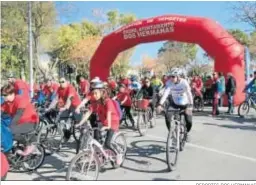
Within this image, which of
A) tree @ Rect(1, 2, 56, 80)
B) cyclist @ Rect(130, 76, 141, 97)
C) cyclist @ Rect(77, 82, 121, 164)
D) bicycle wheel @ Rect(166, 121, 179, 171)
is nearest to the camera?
cyclist @ Rect(77, 82, 121, 164)

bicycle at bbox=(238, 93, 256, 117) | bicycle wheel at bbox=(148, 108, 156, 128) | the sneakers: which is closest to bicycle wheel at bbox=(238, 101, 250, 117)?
bicycle at bbox=(238, 93, 256, 117)

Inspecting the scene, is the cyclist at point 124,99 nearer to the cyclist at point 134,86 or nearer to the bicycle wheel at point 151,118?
the bicycle wheel at point 151,118

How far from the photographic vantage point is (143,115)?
1193 cm

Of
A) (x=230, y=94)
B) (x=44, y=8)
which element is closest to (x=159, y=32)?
(x=230, y=94)

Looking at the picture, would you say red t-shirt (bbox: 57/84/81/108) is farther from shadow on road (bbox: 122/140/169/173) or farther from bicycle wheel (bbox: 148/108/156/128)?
bicycle wheel (bbox: 148/108/156/128)

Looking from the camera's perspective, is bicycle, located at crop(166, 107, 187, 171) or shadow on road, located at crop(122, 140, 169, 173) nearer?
bicycle, located at crop(166, 107, 187, 171)

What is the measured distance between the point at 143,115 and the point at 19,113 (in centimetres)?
510

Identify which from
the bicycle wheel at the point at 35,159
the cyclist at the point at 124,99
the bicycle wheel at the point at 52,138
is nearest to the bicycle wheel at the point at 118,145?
the bicycle wheel at the point at 35,159

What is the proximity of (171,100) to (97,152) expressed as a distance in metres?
2.62

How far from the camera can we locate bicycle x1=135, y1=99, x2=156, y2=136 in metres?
11.5

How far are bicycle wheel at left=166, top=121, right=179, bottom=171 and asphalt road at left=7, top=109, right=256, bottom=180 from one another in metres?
0.14

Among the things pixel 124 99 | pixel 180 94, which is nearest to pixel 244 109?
pixel 124 99

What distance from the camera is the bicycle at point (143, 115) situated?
1152 cm

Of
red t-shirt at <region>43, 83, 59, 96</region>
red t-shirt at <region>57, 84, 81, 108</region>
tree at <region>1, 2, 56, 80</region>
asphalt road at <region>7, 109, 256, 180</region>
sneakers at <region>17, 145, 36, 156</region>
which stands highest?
tree at <region>1, 2, 56, 80</region>
